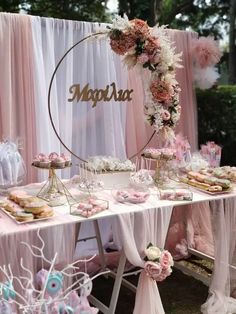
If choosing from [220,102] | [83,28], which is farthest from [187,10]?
[83,28]

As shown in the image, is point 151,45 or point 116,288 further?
point 151,45

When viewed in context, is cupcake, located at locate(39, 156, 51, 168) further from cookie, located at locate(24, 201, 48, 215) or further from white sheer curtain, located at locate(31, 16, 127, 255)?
white sheer curtain, located at locate(31, 16, 127, 255)

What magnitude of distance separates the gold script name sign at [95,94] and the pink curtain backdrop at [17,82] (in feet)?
1.04

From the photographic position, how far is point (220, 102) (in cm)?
428

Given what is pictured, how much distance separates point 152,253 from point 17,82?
5.13ft

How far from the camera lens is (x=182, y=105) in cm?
405

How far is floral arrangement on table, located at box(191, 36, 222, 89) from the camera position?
392cm

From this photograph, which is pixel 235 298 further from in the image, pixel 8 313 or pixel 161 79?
pixel 8 313

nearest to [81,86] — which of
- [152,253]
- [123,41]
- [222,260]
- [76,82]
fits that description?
[76,82]

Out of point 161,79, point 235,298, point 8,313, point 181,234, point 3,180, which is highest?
point 161,79

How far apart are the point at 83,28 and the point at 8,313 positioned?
97.9 inches

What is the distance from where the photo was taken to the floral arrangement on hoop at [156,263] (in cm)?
252

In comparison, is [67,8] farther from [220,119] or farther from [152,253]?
[152,253]

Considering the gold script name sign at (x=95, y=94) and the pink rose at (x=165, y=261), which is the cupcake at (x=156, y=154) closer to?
the gold script name sign at (x=95, y=94)
